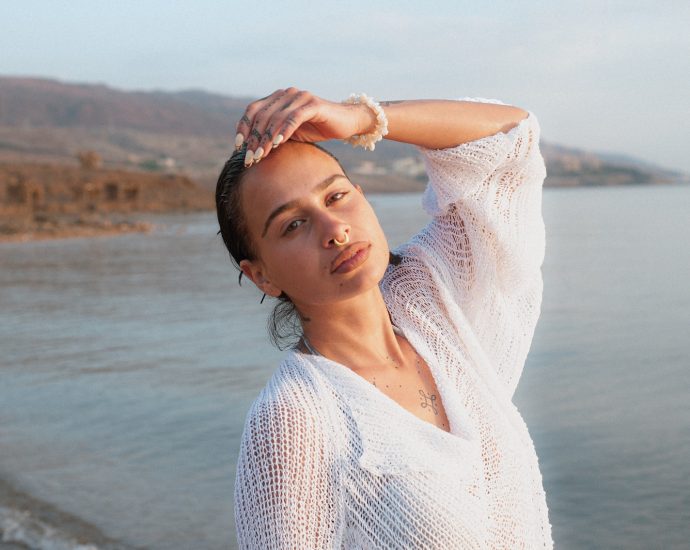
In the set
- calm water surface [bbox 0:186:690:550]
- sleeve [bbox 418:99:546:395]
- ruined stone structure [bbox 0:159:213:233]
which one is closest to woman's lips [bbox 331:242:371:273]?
sleeve [bbox 418:99:546:395]

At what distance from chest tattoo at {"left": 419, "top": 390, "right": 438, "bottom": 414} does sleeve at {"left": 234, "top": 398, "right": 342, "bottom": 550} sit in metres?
0.29

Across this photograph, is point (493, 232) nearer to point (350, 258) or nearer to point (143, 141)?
point (350, 258)

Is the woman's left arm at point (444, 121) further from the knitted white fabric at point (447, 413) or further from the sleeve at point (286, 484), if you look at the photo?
the sleeve at point (286, 484)

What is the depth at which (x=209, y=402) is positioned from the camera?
6422 mm

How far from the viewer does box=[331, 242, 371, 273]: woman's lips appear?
157 centimetres

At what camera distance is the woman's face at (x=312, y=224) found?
1.57m

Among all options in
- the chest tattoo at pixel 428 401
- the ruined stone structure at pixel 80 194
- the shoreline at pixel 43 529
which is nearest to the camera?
the chest tattoo at pixel 428 401

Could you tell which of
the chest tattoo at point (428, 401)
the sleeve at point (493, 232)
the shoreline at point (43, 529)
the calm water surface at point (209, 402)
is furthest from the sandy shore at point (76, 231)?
the chest tattoo at point (428, 401)

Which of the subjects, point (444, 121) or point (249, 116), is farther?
point (444, 121)

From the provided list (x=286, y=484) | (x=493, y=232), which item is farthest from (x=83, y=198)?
(x=286, y=484)

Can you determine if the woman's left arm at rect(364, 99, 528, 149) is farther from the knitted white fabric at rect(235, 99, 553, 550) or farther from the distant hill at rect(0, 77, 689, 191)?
the distant hill at rect(0, 77, 689, 191)

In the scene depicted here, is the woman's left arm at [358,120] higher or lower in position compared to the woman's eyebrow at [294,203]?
higher

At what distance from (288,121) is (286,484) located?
54cm

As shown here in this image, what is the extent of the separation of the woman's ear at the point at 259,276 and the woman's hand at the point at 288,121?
231mm
